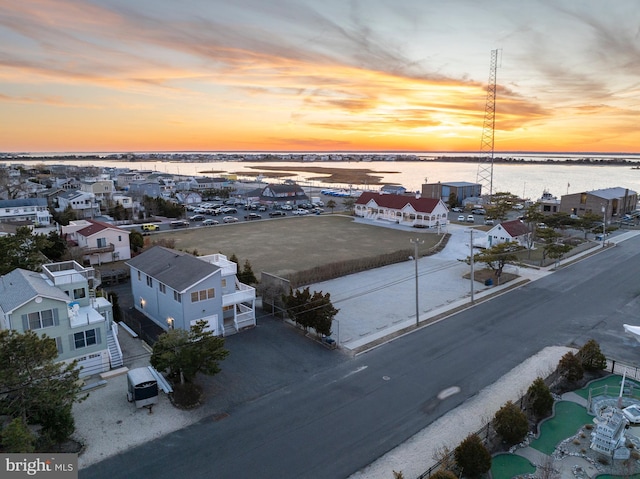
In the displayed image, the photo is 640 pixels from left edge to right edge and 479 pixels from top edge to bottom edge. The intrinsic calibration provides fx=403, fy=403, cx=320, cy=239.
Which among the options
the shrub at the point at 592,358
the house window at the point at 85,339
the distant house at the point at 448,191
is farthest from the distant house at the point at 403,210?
the house window at the point at 85,339

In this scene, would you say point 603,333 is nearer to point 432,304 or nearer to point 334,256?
point 432,304

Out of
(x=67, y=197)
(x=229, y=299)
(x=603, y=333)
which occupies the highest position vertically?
(x=67, y=197)

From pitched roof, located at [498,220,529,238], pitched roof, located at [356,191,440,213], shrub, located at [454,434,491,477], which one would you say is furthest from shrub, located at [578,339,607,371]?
pitched roof, located at [356,191,440,213]

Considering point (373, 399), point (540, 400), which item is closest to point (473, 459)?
point (540, 400)

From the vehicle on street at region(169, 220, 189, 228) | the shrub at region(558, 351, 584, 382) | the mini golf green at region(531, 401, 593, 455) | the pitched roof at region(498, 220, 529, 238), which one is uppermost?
the pitched roof at region(498, 220, 529, 238)

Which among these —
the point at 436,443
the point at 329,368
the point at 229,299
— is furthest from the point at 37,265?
the point at 436,443

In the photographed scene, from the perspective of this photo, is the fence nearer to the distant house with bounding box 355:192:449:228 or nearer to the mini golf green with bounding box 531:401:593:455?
the mini golf green with bounding box 531:401:593:455
